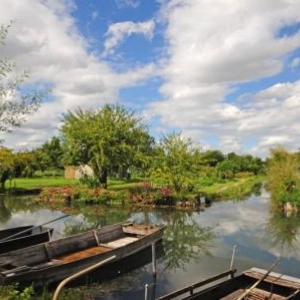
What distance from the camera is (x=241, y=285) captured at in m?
12.3

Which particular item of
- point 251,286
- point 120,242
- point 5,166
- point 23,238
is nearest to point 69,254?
point 23,238

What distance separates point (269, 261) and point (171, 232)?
24.6ft

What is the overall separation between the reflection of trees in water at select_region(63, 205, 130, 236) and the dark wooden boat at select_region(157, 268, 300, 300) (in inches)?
513

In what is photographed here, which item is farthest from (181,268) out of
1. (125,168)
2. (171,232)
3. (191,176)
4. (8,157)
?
(8,157)

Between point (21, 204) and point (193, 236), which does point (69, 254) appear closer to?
point (193, 236)

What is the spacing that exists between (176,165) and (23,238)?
68.9 feet

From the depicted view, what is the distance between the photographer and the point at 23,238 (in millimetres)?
17312

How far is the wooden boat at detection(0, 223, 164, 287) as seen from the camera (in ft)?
41.5

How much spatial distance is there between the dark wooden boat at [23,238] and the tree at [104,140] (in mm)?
20795

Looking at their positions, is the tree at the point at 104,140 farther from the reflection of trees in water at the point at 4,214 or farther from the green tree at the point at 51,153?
the green tree at the point at 51,153

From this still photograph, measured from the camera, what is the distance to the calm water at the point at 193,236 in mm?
14797

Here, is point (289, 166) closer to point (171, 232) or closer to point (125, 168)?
point (171, 232)

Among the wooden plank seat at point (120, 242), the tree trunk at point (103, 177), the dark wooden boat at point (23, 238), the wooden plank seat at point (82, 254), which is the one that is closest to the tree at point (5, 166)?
the tree trunk at point (103, 177)

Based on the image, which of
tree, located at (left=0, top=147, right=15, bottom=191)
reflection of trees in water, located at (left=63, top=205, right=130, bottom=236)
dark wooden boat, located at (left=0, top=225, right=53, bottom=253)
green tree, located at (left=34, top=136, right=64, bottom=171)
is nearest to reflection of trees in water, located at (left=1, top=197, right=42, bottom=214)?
reflection of trees in water, located at (left=63, top=205, right=130, bottom=236)
